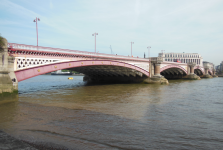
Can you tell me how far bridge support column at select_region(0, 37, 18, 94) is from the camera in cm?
1455

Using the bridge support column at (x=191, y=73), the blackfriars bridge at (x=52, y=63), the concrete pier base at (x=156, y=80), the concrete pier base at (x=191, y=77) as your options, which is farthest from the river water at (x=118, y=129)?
the bridge support column at (x=191, y=73)

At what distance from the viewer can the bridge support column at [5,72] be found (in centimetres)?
1455

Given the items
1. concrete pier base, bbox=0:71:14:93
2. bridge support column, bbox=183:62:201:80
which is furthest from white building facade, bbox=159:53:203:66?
concrete pier base, bbox=0:71:14:93

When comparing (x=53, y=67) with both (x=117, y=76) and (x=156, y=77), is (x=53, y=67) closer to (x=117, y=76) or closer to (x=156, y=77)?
(x=117, y=76)

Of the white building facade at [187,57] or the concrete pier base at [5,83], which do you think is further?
the white building facade at [187,57]

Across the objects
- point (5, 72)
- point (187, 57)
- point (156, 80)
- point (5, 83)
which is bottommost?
Result: point (156, 80)

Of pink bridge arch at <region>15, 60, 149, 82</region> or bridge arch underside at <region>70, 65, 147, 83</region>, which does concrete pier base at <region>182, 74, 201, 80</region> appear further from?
pink bridge arch at <region>15, 60, 149, 82</region>

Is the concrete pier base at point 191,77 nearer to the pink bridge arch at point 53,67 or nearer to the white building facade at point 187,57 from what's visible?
the pink bridge arch at point 53,67

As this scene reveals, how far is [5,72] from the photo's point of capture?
49.0ft

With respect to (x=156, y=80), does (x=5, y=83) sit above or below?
above

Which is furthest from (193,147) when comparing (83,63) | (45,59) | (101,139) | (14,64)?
(83,63)

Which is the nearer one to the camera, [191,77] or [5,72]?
[5,72]

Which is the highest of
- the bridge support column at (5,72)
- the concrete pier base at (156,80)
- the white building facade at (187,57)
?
the white building facade at (187,57)

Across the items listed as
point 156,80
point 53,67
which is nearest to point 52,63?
point 53,67
